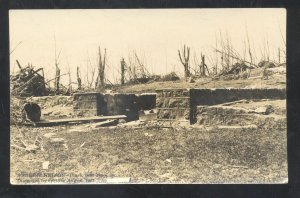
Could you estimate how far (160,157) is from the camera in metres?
2.97

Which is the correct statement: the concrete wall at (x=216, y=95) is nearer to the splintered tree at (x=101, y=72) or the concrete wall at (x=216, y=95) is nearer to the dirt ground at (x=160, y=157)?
the dirt ground at (x=160, y=157)

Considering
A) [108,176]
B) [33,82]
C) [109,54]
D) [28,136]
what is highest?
[109,54]

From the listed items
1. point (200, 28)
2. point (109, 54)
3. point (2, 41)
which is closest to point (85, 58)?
point (109, 54)

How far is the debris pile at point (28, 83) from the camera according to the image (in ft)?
9.77

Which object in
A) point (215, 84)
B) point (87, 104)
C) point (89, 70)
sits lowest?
point (87, 104)

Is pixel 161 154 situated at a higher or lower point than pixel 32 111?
lower

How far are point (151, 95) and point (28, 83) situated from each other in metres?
0.88

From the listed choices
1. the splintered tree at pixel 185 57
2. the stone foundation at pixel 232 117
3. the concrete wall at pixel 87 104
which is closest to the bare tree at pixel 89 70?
the concrete wall at pixel 87 104

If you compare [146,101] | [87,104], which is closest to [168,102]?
[146,101]

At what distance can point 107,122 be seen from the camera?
9.90 feet

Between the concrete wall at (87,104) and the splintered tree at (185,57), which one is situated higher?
the splintered tree at (185,57)

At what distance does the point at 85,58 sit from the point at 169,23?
25.5 inches

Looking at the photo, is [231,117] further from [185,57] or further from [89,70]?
[89,70]
